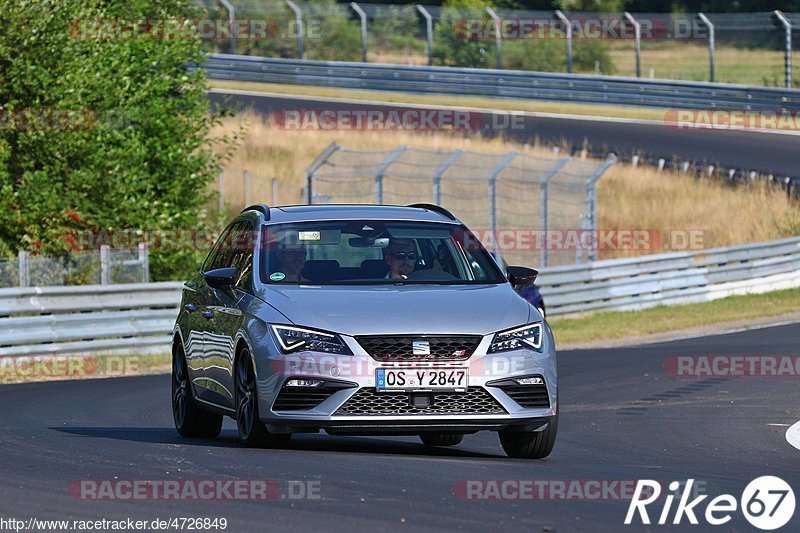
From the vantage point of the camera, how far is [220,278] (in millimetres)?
10656

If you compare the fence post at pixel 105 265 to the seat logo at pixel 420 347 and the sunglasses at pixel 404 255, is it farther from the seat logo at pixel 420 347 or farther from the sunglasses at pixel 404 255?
the seat logo at pixel 420 347

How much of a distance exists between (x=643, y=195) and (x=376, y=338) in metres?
27.6

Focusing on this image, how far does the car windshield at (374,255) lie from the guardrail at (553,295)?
9.61m

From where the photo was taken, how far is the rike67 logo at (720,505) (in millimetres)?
7457

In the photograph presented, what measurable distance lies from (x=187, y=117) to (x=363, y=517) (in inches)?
827

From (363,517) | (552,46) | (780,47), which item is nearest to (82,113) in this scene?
(363,517)

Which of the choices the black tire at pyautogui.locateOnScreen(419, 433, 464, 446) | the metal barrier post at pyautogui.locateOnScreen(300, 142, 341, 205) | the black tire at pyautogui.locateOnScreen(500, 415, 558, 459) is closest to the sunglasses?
the black tire at pyautogui.locateOnScreen(500, 415, 558, 459)

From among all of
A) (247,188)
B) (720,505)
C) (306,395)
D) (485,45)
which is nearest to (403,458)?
(306,395)

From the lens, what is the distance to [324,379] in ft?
31.2

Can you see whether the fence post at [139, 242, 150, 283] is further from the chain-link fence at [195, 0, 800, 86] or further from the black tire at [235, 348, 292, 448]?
the chain-link fence at [195, 0, 800, 86]

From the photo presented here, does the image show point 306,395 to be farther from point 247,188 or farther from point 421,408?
point 247,188

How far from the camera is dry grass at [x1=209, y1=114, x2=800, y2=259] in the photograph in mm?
34375

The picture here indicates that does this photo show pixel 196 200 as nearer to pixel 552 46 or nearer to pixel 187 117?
pixel 187 117

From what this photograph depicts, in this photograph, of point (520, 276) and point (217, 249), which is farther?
point (217, 249)
